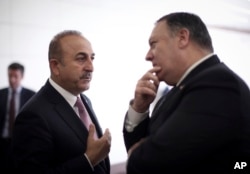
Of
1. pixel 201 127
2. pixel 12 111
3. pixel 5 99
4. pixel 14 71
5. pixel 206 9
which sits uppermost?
pixel 206 9

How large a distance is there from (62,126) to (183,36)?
63 centimetres

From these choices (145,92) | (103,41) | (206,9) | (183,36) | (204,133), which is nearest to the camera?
(204,133)

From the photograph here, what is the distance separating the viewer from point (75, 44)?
1.46 metres

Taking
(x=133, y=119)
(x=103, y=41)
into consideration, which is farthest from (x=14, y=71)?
(x=133, y=119)

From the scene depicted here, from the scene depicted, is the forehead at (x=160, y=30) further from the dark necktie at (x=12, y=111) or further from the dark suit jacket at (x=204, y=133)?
the dark necktie at (x=12, y=111)

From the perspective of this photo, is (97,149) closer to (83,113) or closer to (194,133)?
(83,113)

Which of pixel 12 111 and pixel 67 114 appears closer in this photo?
pixel 67 114

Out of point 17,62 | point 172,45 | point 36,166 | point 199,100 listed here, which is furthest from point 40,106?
point 17,62

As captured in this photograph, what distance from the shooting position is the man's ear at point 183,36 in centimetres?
105

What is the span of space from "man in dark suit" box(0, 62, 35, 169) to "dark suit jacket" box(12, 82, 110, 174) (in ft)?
6.31

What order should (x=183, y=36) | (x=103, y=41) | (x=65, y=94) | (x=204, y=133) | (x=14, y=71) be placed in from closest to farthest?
(x=204, y=133), (x=183, y=36), (x=65, y=94), (x=14, y=71), (x=103, y=41)

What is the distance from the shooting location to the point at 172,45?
3.50 ft

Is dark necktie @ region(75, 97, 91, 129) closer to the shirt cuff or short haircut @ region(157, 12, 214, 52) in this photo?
the shirt cuff

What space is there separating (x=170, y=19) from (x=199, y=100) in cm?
37
